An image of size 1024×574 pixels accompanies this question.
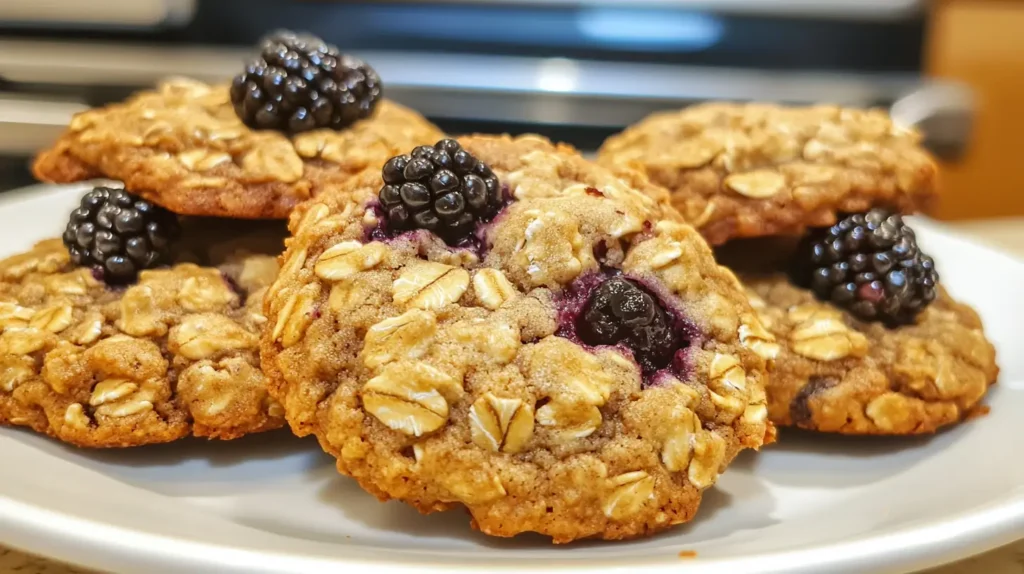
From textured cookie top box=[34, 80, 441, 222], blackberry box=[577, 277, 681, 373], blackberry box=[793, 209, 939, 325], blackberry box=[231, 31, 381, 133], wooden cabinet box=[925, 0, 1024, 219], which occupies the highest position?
blackberry box=[231, 31, 381, 133]

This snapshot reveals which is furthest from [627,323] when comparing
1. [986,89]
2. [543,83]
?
[986,89]

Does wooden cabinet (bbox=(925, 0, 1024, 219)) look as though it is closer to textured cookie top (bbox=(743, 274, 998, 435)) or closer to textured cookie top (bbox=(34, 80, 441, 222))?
textured cookie top (bbox=(743, 274, 998, 435))

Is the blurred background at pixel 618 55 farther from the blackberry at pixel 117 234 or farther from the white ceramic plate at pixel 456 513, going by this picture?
the white ceramic plate at pixel 456 513

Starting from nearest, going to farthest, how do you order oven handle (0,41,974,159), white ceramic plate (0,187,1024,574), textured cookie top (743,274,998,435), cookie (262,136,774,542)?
white ceramic plate (0,187,1024,574) → cookie (262,136,774,542) → textured cookie top (743,274,998,435) → oven handle (0,41,974,159)

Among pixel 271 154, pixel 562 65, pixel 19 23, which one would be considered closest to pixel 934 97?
pixel 562 65

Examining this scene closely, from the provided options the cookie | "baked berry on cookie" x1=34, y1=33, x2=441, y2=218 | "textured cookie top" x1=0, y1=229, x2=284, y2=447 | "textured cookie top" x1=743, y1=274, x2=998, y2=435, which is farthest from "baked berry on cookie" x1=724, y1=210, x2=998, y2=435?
"textured cookie top" x1=0, y1=229, x2=284, y2=447

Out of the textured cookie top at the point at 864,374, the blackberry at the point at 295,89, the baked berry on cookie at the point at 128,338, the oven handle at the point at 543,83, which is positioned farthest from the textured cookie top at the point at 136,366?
the oven handle at the point at 543,83

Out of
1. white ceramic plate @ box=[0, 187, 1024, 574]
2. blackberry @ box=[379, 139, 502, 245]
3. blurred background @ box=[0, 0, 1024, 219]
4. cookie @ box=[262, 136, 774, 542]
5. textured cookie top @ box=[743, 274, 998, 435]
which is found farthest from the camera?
blurred background @ box=[0, 0, 1024, 219]

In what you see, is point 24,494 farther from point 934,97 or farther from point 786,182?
point 934,97
